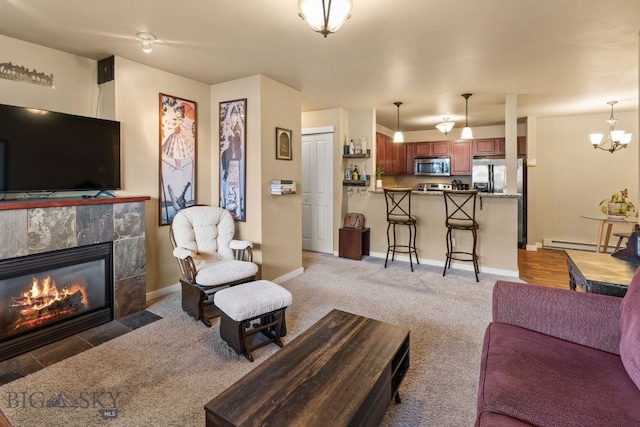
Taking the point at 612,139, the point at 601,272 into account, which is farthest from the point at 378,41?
the point at 612,139

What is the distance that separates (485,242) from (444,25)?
122 inches

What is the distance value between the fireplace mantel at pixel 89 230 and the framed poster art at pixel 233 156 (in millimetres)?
961

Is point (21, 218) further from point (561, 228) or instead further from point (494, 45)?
point (561, 228)

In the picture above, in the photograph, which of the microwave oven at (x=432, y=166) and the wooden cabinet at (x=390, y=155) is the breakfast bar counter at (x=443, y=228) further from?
the microwave oven at (x=432, y=166)

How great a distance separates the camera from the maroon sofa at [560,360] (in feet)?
3.51

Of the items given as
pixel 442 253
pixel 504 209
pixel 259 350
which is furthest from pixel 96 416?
pixel 504 209

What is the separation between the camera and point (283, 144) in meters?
3.93

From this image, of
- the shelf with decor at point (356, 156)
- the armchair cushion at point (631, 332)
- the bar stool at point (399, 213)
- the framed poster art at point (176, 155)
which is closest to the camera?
the armchair cushion at point (631, 332)

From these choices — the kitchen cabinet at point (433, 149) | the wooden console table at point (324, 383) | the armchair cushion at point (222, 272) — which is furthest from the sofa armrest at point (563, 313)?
the kitchen cabinet at point (433, 149)

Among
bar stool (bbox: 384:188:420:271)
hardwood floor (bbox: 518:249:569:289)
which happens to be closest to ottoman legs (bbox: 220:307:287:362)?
bar stool (bbox: 384:188:420:271)

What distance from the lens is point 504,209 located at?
435cm

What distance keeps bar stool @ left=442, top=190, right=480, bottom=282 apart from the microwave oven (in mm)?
2374

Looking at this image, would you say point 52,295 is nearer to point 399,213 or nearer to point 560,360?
point 560,360

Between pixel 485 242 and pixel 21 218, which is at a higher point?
pixel 21 218
